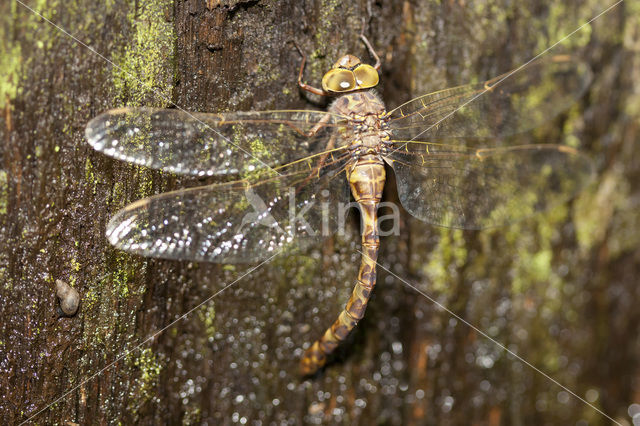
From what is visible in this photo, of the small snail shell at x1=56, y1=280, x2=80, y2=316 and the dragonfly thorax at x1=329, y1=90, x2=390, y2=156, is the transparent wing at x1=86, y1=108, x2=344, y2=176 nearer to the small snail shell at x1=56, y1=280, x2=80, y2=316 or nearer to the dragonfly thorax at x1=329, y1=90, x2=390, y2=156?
the dragonfly thorax at x1=329, y1=90, x2=390, y2=156

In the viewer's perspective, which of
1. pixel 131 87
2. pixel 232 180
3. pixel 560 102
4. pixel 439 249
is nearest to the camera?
pixel 131 87

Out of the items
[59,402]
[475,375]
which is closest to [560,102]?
[475,375]

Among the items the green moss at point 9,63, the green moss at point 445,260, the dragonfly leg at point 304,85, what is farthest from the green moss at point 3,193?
the green moss at point 445,260

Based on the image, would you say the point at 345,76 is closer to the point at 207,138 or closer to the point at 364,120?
the point at 364,120

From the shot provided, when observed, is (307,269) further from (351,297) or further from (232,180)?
(232,180)

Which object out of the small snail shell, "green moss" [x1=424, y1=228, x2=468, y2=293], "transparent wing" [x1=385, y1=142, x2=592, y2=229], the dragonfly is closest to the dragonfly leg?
the dragonfly

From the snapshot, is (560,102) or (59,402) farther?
(560,102)
